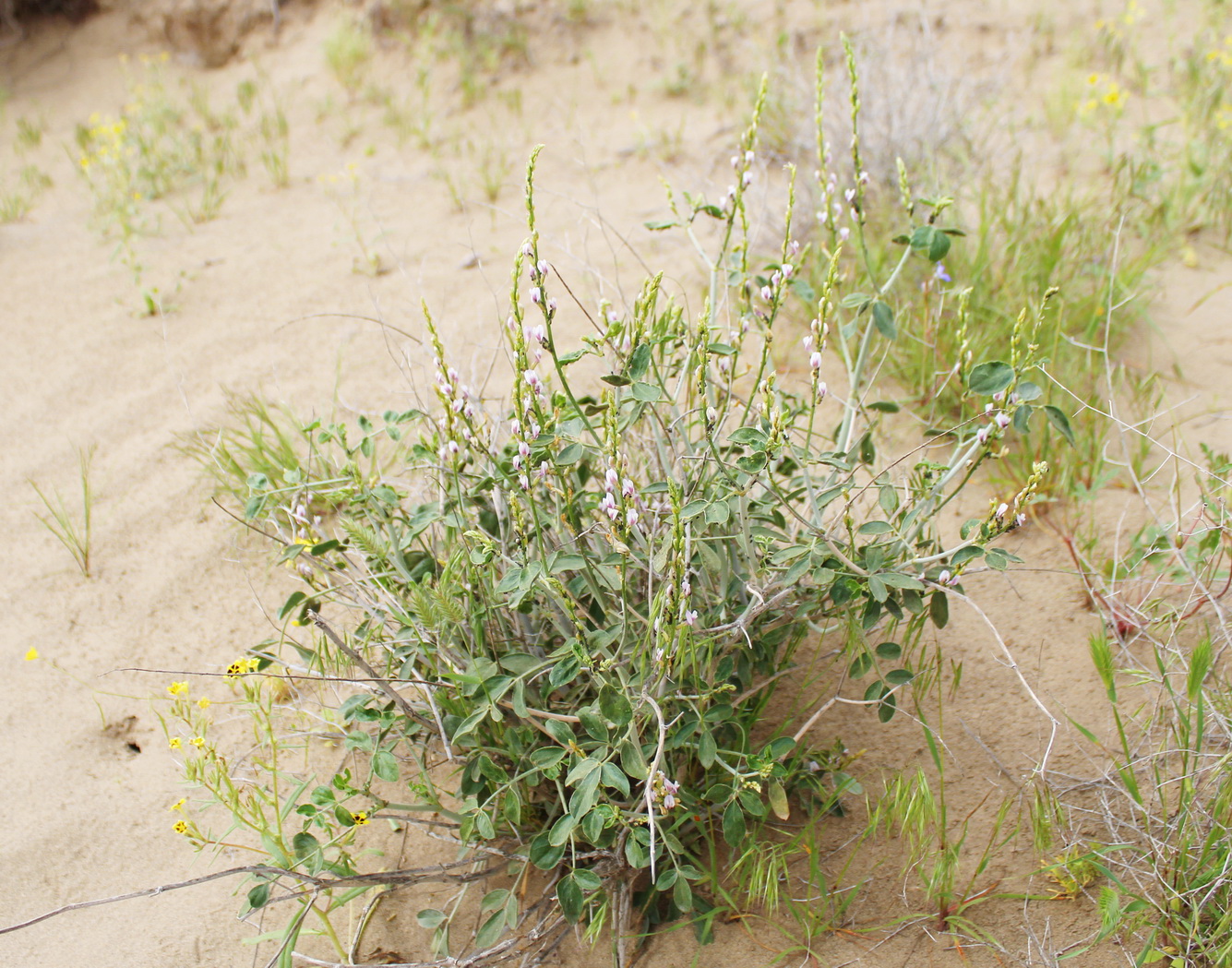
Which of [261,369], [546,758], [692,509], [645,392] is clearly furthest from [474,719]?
[261,369]

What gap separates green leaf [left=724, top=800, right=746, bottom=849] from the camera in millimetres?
1585

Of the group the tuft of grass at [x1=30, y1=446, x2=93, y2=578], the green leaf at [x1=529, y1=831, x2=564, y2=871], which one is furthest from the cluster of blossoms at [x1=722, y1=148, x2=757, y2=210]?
the tuft of grass at [x1=30, y1=446, x2=93, y2=578]

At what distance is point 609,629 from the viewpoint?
5.44 ft

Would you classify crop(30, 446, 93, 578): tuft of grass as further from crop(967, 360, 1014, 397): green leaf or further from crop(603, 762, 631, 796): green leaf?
crop(967, 360, 1014, 397): green leaf

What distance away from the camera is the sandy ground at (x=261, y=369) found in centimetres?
196

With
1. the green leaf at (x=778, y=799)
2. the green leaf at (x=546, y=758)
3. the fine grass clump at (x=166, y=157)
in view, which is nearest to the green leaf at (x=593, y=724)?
the green leaf at (x=546, y=758)

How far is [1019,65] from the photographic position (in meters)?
4.95

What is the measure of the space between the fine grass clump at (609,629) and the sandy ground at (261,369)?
16 cm

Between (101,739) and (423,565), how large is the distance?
1026 millimetres

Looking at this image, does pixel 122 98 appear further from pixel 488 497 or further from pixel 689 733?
pixel 689 733

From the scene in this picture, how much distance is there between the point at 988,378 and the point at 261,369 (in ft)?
8.80

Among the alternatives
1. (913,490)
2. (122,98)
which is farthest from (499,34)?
(913,490)

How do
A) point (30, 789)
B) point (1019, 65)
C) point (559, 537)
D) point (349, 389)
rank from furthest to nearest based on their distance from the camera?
1. point (1019, 65)
2. point (349, 389)
3. point (30, 789)
4. point (559, 537)

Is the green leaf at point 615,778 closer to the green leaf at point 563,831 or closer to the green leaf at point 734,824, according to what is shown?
the green leaf at point 563,831
